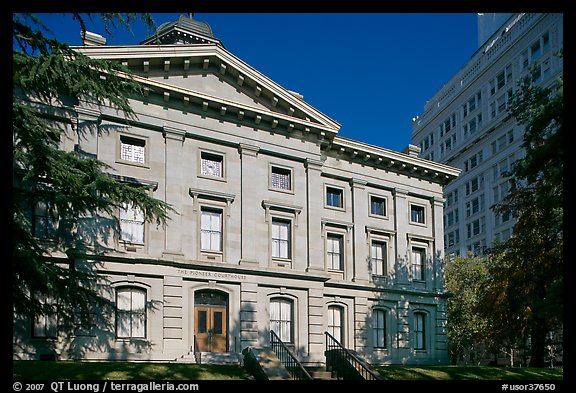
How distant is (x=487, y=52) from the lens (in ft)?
138

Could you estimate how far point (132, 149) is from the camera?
28.2 metres

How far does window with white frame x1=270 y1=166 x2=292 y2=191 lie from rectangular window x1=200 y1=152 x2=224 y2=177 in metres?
2.74

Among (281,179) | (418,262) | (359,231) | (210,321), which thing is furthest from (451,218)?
(210,321)

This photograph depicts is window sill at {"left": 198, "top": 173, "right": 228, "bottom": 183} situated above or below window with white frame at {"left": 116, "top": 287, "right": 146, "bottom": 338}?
above

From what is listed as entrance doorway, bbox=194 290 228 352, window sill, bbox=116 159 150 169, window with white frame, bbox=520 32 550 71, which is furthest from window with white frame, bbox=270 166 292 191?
window with white frame, bbox=520 32 550 71

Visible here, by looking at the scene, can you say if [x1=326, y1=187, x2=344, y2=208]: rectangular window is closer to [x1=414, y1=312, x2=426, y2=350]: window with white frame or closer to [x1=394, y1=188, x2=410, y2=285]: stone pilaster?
[x1=394, y1=188, x2=410, y2=285]: stone pilaster

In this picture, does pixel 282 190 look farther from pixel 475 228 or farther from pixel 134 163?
pixel 475 228

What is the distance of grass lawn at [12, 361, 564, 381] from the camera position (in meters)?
20.1

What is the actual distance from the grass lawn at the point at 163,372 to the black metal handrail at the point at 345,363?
2.21 ft

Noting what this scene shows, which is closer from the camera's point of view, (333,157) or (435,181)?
(333,157)

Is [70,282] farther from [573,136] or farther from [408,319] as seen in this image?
[408,319]
